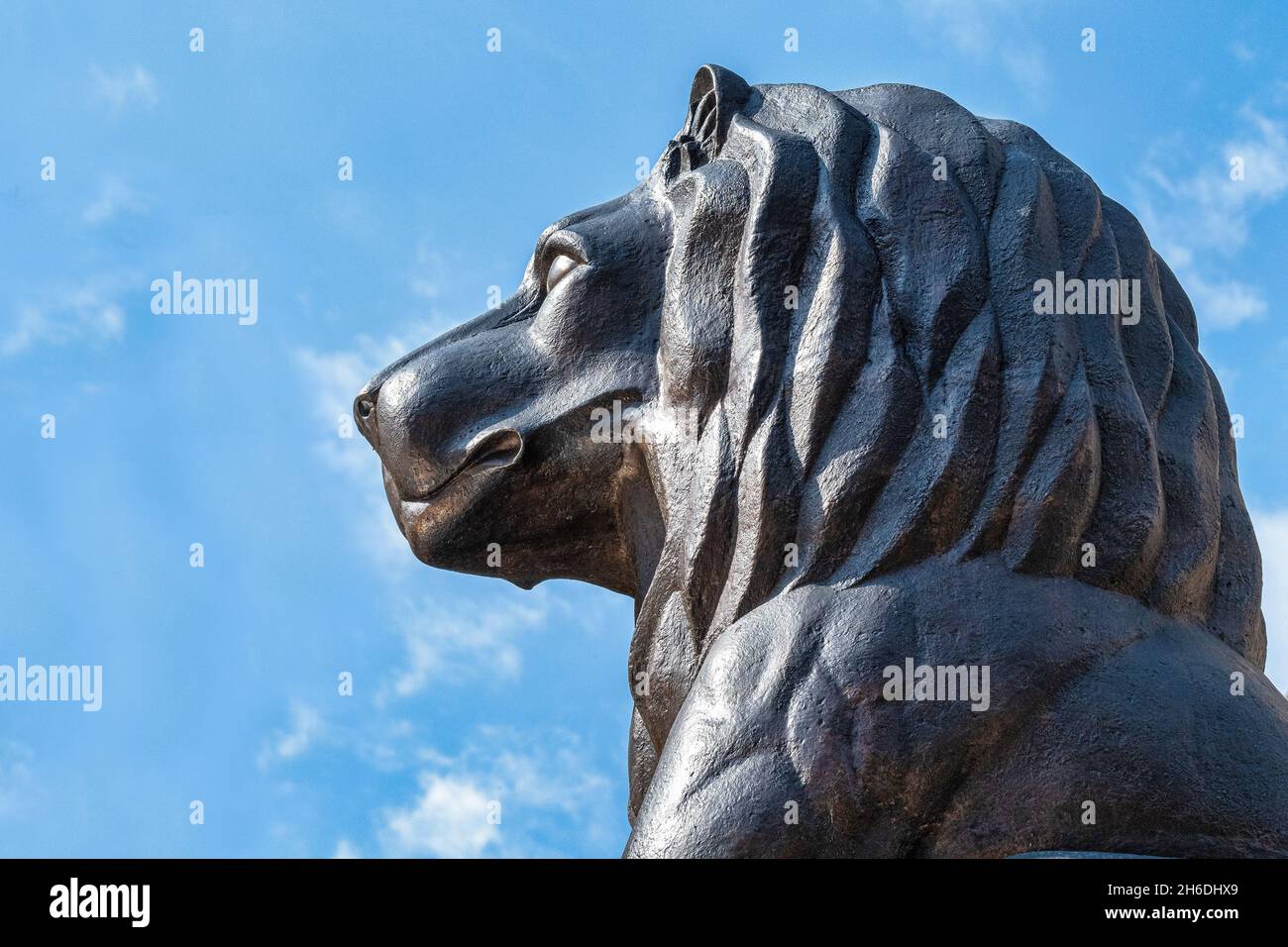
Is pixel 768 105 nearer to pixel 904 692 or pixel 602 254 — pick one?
pixel 602 254

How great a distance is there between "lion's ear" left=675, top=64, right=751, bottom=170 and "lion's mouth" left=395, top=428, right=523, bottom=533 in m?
0.91

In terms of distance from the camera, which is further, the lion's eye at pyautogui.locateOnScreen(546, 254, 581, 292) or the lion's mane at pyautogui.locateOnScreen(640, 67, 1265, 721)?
the lion's eye at pyautogui.locateOnScreen(546, 254, 581, 292)

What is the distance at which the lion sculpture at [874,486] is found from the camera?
3912mm

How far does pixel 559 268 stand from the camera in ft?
16.2

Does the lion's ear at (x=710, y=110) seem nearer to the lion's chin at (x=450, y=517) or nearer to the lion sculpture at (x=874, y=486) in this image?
the lion sculpture at (x=874, y=486)

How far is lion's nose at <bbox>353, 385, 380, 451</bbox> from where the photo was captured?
5012mm

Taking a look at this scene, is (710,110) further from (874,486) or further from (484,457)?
(874,486)

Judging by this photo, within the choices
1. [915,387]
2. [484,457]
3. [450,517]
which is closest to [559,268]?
[484,457]

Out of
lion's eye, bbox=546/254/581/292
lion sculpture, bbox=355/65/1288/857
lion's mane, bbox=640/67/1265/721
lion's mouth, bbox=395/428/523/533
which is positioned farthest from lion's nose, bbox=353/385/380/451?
lion's mane, bbox=640/67/1265/721

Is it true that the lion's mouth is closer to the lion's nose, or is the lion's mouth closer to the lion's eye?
the lion's nose

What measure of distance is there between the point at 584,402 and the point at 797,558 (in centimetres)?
86

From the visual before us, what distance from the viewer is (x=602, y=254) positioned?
4.80 meters

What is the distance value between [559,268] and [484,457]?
578 mm
